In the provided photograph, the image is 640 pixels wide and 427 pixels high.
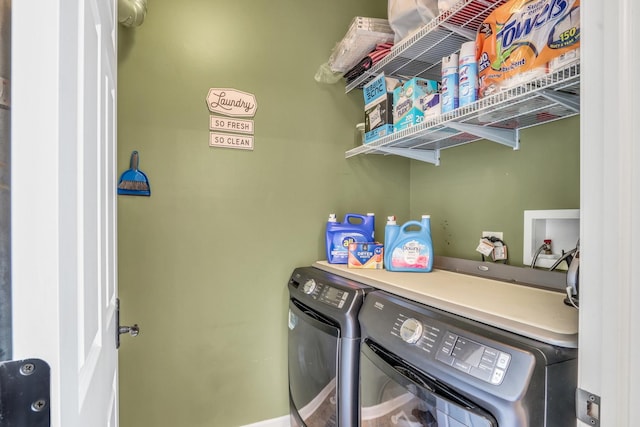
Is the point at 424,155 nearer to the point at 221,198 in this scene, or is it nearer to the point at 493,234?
the point at 493,234

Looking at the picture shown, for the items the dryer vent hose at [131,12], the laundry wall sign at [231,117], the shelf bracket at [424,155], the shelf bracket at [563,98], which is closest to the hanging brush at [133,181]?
the laundry wall sign at [231,117]

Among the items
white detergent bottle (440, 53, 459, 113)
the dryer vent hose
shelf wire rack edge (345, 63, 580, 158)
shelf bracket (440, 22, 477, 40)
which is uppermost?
the dryer vent hose

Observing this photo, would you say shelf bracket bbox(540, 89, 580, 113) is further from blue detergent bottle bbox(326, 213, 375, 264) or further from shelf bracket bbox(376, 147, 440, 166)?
blue detergent bottle bbox(326, 213, 375, 264)

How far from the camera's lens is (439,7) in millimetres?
1349

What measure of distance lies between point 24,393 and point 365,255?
4.86 feet

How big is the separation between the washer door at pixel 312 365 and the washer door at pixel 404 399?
19 centimetres

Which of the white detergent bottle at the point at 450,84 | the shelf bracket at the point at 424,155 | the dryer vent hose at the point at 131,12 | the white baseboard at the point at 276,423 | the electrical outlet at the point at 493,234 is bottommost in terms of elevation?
the white baseboard at the point at 276,423

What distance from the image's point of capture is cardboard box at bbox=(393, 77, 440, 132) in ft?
4.96

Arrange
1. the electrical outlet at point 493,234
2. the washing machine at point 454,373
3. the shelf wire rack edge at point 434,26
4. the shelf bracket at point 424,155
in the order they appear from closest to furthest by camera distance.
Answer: the washing machine at point 454,373 → the shelf wire rack edge at point 434,26 → the electrical outlet at point 493,234 → the shelf bracket at point 424,155

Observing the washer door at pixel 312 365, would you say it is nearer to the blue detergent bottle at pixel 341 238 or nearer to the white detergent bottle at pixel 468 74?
the blue detergent bottle at pixel 341 238

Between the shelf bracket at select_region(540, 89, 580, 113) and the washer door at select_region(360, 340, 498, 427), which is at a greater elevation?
the shelf bracket at select_region(540, 89, 580, 113)

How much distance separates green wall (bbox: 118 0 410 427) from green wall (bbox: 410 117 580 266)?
0.52 metres

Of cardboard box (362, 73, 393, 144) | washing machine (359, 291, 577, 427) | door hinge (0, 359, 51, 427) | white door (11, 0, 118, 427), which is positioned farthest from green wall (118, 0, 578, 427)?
door hinge (0, 359, 51, 427)

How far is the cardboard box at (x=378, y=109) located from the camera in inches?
69.6
